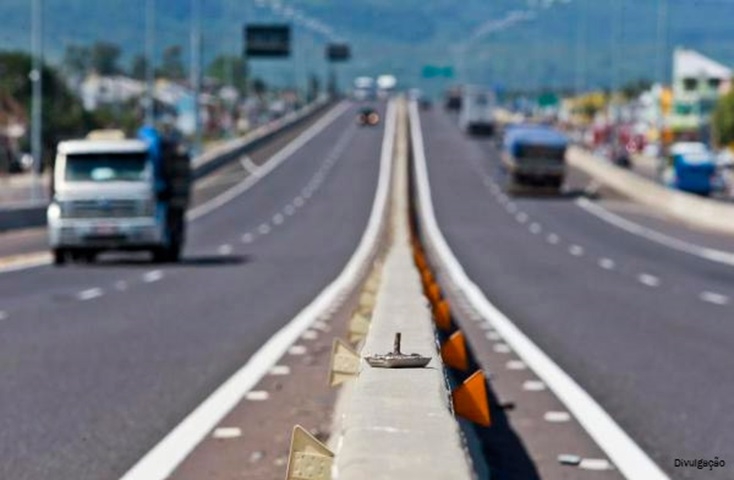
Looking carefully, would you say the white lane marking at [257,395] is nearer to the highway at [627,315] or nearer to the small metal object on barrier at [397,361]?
the highway at [627,315]

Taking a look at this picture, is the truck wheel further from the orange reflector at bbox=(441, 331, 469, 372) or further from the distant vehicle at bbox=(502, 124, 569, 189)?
the distant vehicle at bbox=(502, 124, 569, 189)

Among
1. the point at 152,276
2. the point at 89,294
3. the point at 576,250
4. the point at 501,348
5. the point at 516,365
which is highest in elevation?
the point at 516,365

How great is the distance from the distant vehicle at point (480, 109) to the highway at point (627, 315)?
2398 inches

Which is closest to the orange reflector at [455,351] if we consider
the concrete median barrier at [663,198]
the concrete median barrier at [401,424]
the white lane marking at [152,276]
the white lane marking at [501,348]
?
the concrete median barrier at [401,424]

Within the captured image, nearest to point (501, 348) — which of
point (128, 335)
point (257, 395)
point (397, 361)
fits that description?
point (128, 335)

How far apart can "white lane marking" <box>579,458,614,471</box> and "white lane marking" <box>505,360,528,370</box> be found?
225 inches

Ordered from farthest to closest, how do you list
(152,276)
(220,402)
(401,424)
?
(152,276), (220,402), (401,424)

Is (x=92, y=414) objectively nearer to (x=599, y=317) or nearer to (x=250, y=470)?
(x=250, y=470)

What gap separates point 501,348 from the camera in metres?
18.9

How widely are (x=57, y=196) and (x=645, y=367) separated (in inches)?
840

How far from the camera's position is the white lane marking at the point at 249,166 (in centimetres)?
10140

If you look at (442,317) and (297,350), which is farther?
(297,350)

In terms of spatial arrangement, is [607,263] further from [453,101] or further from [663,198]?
[453,101]

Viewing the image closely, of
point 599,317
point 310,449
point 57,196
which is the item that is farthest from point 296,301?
point 310,449
